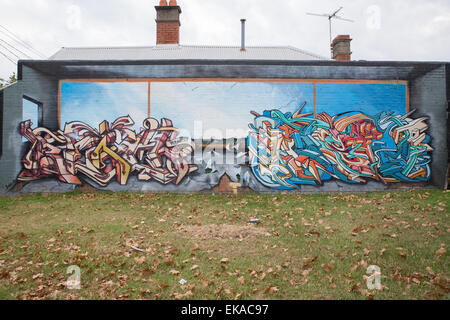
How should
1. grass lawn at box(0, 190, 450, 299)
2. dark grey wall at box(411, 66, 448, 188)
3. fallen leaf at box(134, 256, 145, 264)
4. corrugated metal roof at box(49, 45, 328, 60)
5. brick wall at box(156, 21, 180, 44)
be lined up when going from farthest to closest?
brick wall at box(156, 21, 180, 44) → corrugated metal roof at box(49, 45, 328, 60) → dark grey wall at box(411, 66, 448, 188) → fallen leaf at box(134, 256, 145, 264) → grass lawn at box(0, 190, 450, 299)

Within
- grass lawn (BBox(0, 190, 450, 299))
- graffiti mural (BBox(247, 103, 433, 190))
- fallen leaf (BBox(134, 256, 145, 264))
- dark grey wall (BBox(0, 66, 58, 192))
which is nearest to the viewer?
grass lawn (BBox(0, 190, 450, 299))

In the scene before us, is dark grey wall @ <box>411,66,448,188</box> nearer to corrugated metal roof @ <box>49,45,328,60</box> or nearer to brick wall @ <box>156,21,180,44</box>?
corrugated metal roof @ <box>49,45,328,60</box>

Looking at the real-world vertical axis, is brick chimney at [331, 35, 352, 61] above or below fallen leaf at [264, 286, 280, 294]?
above

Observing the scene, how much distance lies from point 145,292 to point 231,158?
7.43 m

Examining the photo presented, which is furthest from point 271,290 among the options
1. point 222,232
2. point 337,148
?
point 337,148

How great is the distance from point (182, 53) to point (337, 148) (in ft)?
36.5

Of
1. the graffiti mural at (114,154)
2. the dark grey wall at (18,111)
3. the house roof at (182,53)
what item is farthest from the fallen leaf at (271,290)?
the house roof at (182,53)

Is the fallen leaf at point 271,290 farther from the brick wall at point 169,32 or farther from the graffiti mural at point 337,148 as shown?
the brick wall at point 169,32

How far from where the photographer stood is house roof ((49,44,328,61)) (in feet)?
54.2

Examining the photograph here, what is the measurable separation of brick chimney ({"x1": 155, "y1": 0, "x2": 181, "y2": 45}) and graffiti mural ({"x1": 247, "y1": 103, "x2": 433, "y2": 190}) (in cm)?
1097

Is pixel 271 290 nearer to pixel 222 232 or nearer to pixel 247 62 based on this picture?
pixel 222 232

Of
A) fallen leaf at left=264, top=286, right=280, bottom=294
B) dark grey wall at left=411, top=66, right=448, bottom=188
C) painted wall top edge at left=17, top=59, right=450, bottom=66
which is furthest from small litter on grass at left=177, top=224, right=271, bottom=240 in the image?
dark grey wall at left=411, top=66, right=448, bottom=188

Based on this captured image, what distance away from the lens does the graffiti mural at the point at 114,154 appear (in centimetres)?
1084
